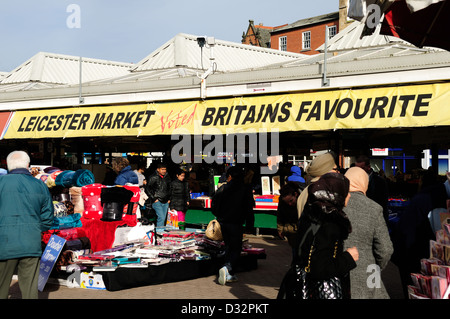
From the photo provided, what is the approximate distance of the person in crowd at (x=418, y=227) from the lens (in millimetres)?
5148

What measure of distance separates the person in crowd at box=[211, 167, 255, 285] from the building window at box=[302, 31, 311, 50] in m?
46.9

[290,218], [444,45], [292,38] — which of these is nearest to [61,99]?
[290,218]

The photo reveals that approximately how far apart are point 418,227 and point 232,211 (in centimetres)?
377

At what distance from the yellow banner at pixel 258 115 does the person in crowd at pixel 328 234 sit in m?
7.63

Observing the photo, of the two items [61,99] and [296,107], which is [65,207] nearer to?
[296,107]

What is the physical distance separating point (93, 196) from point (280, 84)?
19.0 feet

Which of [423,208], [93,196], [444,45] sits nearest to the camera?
[423,208]

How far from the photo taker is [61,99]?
656 inches

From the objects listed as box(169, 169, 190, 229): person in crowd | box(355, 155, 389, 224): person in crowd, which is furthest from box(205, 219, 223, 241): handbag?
box(169, 169, 190, 229): person in crowd

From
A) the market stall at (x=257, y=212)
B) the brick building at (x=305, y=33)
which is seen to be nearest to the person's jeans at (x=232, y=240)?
the market stall at (x=257, y=212)

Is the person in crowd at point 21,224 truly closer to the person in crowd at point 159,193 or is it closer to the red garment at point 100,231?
the red garment at point 100,231

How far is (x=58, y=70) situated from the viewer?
24.8 m

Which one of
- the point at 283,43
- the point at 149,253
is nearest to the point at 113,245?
the point at 149,253

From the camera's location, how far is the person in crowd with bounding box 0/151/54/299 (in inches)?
219
